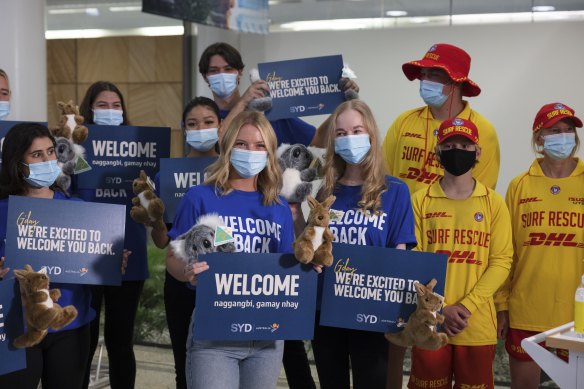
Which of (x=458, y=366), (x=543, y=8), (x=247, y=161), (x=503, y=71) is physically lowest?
(x=458, y=366)

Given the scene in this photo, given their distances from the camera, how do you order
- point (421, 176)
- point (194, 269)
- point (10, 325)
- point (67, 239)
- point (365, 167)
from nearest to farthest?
point (194, 269), point (10, 325), point (67, 239), point (365, 167), point (421, 176)

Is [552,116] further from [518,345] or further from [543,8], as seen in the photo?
[543,8]

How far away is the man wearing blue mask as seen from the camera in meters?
3.90

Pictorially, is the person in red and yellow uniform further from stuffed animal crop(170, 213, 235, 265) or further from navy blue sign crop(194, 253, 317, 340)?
stuffed animal crop(170, 213, 235, 265)

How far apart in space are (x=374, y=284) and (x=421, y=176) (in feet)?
3.17

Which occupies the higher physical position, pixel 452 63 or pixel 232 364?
pixel 452 63

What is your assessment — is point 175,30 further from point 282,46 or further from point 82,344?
point 82,344

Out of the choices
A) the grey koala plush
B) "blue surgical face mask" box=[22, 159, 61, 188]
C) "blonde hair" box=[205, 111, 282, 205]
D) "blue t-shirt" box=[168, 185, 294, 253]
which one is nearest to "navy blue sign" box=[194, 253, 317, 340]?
"blue t-shirt" box=[168, 185, 294, 253]

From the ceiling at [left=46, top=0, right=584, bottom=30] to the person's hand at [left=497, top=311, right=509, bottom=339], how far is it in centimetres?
293

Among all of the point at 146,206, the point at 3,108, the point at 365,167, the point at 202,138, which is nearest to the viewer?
the point at 365,167

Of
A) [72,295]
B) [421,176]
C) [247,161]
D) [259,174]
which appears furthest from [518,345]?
[72,295]

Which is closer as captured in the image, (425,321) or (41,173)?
(425,321)

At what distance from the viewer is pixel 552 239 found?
3.78 m

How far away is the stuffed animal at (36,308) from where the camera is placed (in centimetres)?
293
